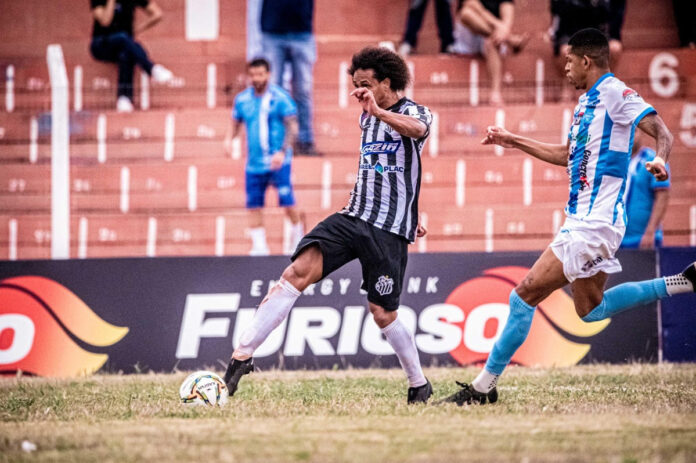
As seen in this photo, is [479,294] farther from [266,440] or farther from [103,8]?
[103,8]

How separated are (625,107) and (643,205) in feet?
13.4

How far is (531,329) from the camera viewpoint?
859 cm

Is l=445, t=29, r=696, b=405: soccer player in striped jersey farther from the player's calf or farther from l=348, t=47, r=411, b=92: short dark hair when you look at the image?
l=348, t=47, r=411, b=92: short dark hair

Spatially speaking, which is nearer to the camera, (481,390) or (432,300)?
(481,390)

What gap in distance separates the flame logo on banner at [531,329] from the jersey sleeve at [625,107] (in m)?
3.29

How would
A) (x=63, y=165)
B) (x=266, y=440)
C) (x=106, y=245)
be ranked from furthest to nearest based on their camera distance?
1. (x=106, y=245)
2. (x=63, y=165)
3. (x=266, y=440)

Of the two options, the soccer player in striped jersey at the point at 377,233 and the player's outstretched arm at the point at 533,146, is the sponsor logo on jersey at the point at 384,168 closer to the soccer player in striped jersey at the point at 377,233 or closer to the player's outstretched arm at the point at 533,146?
the soccer player in striped jersey at the point at 377,233

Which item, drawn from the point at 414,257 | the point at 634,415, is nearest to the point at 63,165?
the point at 414,257

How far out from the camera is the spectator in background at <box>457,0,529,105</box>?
479 inches

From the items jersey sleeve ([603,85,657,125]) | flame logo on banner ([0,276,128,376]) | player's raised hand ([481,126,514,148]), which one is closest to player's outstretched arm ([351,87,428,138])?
player's raised hand ([481,126,514,148])

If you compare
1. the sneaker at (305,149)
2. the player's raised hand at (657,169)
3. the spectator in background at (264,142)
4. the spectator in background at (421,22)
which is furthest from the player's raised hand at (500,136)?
the spectator in background at (421,22)

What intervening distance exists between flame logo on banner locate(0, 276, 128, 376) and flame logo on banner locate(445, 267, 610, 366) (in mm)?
3013

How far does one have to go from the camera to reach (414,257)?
8781mm

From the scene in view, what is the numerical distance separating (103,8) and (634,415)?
31.3 feet
